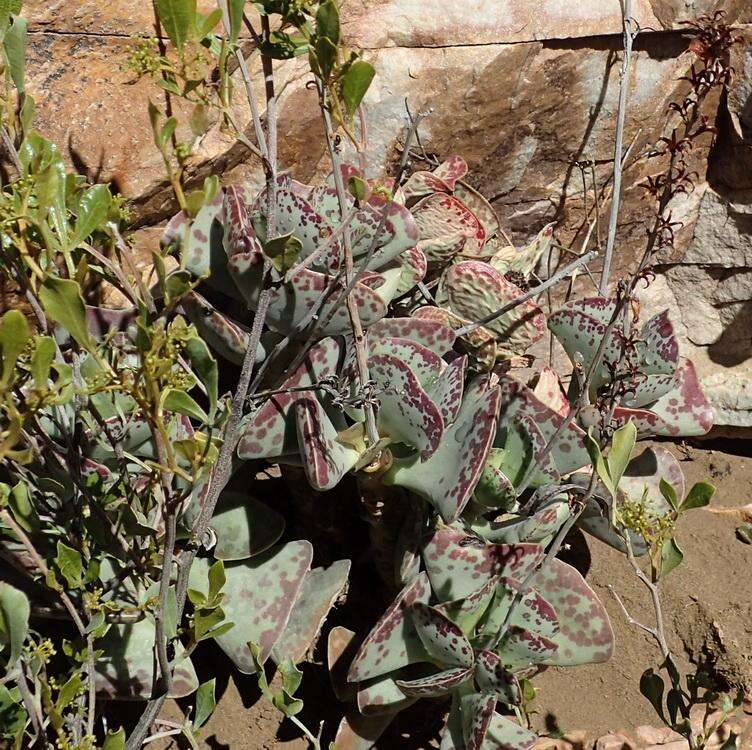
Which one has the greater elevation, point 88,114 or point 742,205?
point 88,114

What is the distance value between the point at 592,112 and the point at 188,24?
1.06 metres

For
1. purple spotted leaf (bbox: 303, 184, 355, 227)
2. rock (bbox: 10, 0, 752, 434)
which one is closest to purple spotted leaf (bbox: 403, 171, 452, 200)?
rock (bbox: 10, 0, 752, 434)

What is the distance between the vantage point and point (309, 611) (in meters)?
1.26

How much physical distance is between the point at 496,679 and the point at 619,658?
0.56 m

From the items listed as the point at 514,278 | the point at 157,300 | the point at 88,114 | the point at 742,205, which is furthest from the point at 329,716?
the point at 742,205

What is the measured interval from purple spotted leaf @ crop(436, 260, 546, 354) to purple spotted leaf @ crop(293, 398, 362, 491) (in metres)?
0.40

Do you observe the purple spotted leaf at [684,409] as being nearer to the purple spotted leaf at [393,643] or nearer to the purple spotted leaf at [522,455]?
the purple spotted leaf at [522,455]

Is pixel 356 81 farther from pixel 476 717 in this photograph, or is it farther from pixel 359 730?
pixel 359 730

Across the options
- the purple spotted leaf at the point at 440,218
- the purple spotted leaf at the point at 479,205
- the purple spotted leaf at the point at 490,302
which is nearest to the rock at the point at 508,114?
the purple spotted leaf at the point at 479,205

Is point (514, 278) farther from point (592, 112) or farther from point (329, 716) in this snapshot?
point (329, 716)

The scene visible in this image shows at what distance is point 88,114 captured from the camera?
131cm

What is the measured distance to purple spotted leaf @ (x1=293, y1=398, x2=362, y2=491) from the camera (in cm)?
104

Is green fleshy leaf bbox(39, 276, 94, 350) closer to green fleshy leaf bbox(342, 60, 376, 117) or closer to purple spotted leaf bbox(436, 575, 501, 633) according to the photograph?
green fleshy leaf bbox(342, 60, 376, 117)

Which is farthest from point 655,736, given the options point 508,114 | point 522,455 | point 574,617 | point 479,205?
point 508,114
